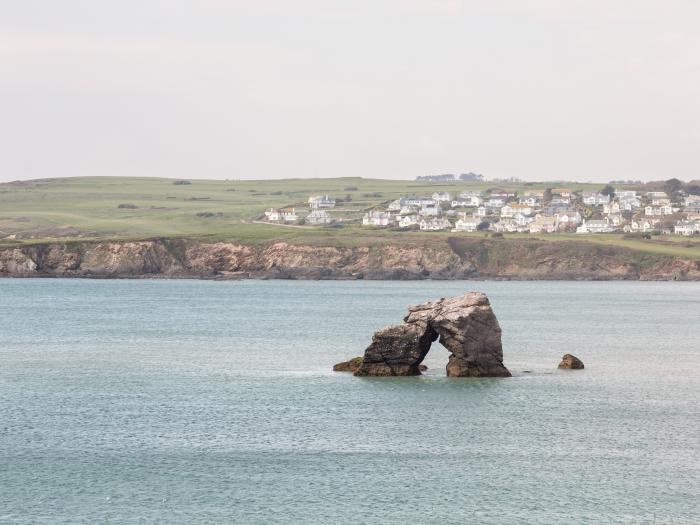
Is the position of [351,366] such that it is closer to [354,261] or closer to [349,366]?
[349,366]

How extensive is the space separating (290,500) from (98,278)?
145 meters

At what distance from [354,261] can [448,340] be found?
125m

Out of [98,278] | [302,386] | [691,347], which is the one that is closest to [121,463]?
[302,386]

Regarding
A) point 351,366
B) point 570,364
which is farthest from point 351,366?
point 570,364

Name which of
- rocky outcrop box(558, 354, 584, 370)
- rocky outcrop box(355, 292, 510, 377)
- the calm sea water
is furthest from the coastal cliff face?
rocky outcrop box(355, 292, 510, 377)

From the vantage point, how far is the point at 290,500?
34125 millimetres

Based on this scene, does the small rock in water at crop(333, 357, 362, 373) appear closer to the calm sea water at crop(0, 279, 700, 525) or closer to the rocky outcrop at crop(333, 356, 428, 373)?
the rocky outcrop at crop(333, 356, 428, 373)

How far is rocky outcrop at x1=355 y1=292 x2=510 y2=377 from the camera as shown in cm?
5625

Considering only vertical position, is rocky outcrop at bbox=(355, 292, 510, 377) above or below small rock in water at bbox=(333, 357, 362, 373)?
above

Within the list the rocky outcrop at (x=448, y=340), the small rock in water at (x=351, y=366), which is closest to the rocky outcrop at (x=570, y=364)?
the rocky outcrop at (x=448, y=340)

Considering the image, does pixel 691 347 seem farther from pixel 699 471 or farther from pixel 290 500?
pixel 290 500

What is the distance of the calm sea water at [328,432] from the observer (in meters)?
33.7

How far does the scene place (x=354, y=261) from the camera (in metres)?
182

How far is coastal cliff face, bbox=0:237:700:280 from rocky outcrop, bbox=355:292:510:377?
119239mm
